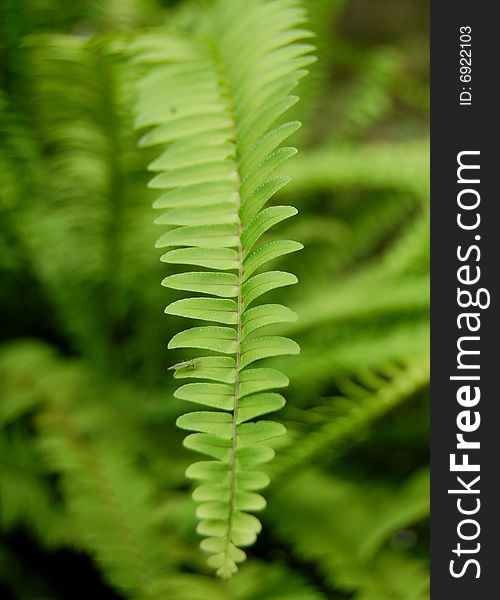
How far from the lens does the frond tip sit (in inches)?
21.9

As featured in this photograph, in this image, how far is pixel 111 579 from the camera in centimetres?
79

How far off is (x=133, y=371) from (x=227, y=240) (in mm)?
667

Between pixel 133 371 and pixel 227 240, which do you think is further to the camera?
pixel 133 371

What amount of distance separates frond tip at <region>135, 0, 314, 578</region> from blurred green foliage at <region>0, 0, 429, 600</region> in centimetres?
12

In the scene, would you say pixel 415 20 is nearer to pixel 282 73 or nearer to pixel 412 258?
pixel 412 258

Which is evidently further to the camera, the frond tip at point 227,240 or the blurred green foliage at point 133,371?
the blurred green foliage at point 133,371

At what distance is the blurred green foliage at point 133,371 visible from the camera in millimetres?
851

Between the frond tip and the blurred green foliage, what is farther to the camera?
the blurred green foliage

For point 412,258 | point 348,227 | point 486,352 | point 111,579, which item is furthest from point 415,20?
point 111,579

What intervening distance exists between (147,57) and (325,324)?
19.7 inches

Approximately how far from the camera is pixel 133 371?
1228mm

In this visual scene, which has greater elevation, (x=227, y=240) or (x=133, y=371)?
(x=133, y=371)

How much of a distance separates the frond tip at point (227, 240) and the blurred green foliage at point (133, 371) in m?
0.12

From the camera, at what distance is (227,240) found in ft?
2.00
